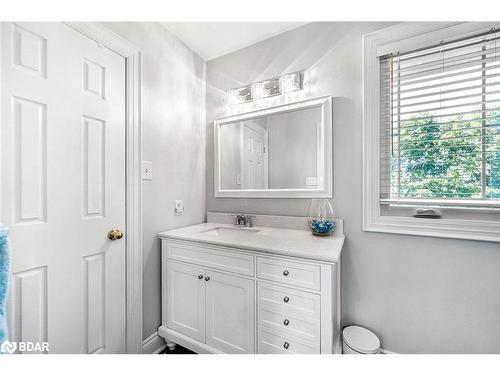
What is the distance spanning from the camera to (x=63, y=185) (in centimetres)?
109

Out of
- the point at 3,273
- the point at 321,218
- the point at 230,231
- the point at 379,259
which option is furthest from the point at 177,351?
the point at 379,259

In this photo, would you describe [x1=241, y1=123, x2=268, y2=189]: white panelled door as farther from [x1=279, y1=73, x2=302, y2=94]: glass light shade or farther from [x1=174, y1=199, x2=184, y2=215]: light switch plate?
[x1=174, y1=199, x2=184, y2=215]: light switch plate

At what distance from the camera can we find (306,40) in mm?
1624

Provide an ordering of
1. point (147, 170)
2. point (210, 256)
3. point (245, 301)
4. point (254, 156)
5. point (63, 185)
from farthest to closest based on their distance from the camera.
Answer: point (254, 156) < point (147, 170) < point (210, 256) < point (245, 301) < point (63, 185)

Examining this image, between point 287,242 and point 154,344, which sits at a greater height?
point 287,242

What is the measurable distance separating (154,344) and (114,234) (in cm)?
83

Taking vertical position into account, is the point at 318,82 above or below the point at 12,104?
above

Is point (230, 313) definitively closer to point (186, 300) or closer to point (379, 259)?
point (186, 300)

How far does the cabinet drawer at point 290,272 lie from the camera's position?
3.43 ft

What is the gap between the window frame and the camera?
119 cm

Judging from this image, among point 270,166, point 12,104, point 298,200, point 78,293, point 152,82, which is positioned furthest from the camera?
point 270,166
